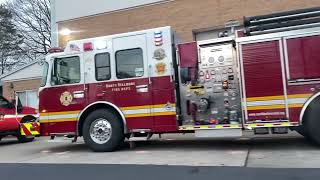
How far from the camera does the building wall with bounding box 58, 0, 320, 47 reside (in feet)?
64.5

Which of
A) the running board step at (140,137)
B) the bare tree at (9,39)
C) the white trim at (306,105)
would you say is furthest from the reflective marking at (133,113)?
the bare tree at (9,39)

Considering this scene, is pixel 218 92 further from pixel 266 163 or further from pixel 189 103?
pixel 266 163

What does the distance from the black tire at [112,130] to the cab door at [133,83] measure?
29 centimetres

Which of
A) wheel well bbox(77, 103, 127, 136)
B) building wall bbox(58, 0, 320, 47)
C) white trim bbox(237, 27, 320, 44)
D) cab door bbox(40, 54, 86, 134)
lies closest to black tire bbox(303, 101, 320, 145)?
white trim bbox(237, 27, 320, 44)

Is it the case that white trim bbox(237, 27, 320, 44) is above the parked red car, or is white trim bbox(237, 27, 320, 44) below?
above

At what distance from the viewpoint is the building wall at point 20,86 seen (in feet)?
90.7

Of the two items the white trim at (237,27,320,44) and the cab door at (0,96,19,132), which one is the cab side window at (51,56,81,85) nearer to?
the white trim at (237,27,320,44)

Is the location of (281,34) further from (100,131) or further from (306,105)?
(100,131)

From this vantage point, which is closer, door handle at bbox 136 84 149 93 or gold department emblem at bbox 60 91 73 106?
door handle at bbox 136 84 149 93

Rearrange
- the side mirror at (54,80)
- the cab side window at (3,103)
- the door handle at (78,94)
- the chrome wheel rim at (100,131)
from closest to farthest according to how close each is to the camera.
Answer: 1. the chrome wheel rim at (100,131)
2. the door handle at (78,94)
3. the side mirror at (54,80)
4. the cab side window at (3,103)

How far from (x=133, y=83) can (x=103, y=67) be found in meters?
0.99

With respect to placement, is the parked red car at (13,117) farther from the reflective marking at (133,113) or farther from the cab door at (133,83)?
the cab door at (133,83)

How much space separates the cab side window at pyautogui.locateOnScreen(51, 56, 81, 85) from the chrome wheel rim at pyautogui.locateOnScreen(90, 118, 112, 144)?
1.33m

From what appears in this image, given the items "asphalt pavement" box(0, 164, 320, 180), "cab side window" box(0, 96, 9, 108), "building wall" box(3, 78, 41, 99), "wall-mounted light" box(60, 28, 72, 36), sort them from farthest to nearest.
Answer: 1. "building wall" box(3, 78, 41, 99)
2. "wall-mounted light" box(60, 28, 72, 36)
3. "cab side window" box(0, 96, 9, 108)
4. "asphalt pavement" box(0, 164, 320, 180)
